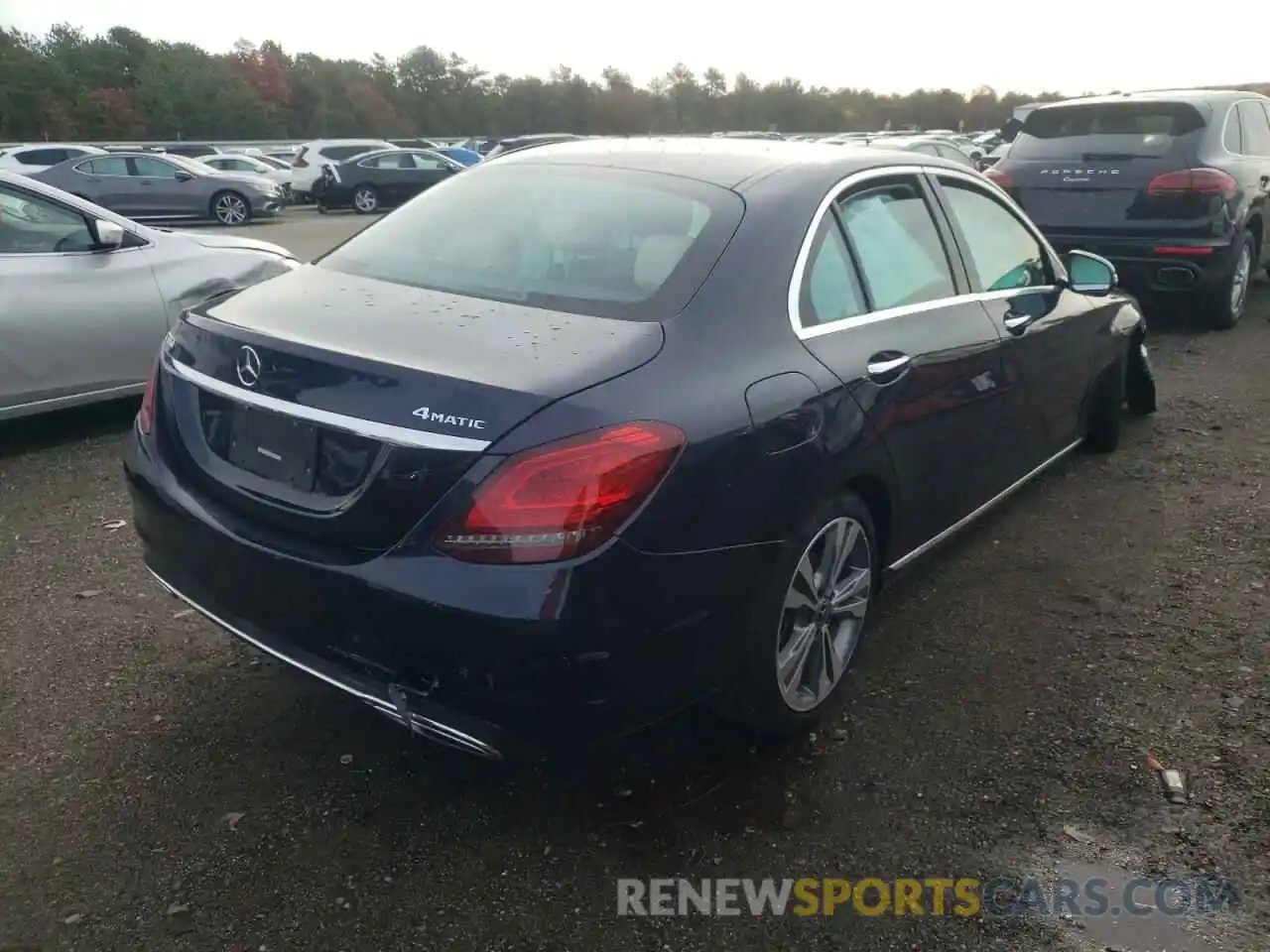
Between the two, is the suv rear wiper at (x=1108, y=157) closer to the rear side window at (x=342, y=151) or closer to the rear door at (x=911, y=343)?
the rear door at (x=911, y=343)

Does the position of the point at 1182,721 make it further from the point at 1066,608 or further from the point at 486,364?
the point at 486,364

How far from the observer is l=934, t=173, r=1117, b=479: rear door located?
4.04 m

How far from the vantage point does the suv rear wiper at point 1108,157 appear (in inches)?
324

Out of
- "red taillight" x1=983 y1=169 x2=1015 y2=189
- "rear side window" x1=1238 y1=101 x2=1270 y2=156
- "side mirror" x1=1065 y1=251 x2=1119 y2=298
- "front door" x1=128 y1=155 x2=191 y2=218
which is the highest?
"rear side window" x1=1238 y1=101 x2=1270 y2=156

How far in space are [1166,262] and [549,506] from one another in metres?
7.18

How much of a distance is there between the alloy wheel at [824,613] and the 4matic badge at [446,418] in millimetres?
976

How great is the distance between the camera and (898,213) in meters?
3.72

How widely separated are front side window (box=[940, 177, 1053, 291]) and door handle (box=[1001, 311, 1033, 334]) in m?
0.12

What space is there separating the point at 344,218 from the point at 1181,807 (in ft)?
78.2

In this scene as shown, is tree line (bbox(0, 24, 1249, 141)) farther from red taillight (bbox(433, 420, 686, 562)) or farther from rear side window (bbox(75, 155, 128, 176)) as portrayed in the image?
red taillight (bbox(433, 420, 686, 562))

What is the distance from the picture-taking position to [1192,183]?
7.98 metres

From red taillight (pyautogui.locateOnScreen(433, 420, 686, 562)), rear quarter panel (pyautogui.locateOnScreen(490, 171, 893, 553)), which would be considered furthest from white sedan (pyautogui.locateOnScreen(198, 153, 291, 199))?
red taillight (pyautogui.locateOnScreen(433, 420, 686, 562))

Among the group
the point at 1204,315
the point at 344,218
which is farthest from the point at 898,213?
the point at 344,218

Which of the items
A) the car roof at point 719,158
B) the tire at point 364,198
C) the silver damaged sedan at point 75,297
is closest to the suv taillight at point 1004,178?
the car roof at point 719,158
